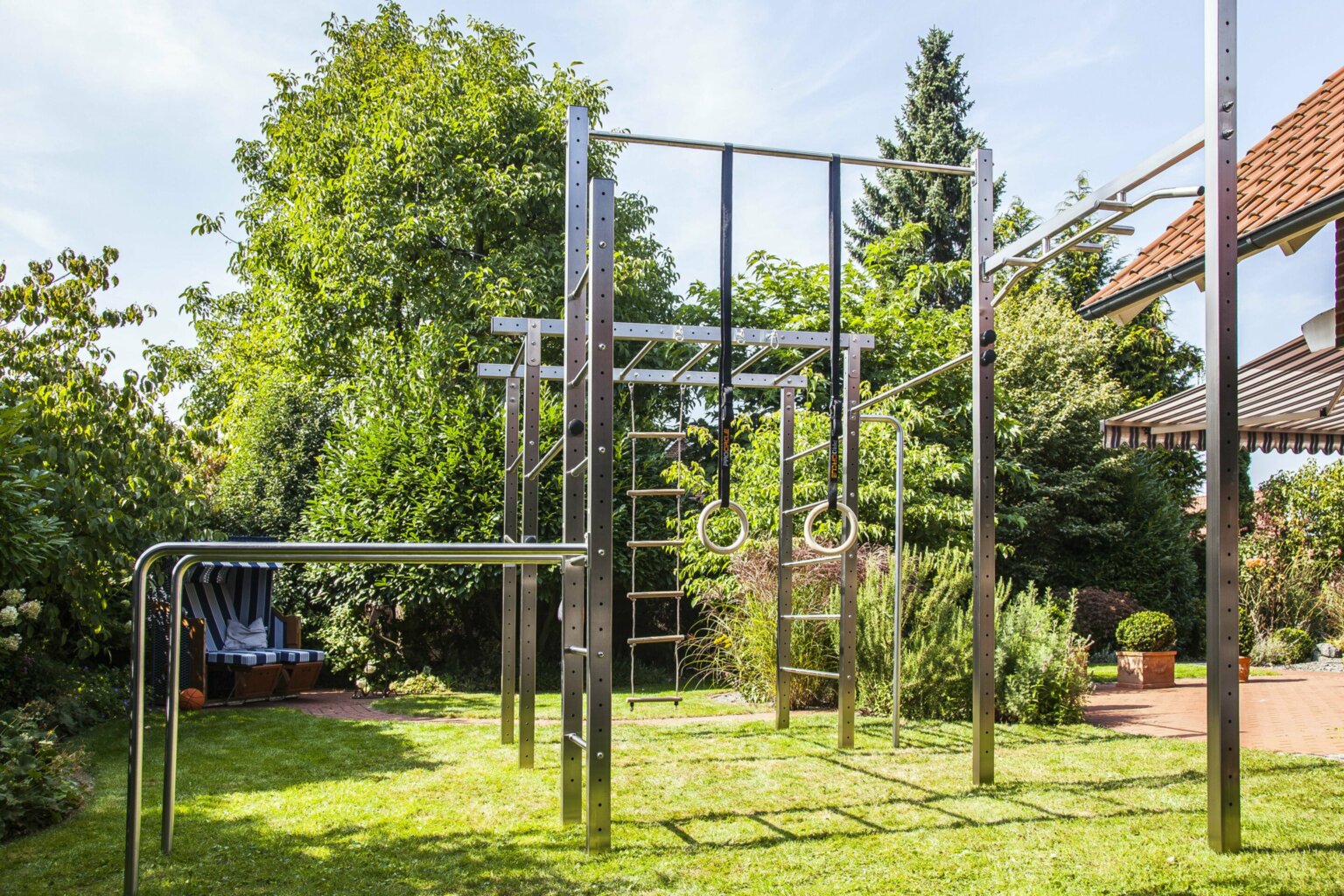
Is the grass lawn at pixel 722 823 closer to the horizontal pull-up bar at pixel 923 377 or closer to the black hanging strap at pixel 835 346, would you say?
the black hanging strap at pixel 835 346

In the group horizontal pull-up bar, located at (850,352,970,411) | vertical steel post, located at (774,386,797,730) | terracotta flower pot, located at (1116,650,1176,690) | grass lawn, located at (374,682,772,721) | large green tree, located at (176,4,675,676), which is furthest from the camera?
large green tree, located at (176,4,675,676)

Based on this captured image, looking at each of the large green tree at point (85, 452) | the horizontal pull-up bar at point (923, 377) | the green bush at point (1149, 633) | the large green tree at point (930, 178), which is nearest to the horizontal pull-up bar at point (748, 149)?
the horizontal pull-up bar at point (923, 377)

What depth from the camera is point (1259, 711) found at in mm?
7906

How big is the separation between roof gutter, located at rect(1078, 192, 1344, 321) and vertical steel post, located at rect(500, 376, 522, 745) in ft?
11.7

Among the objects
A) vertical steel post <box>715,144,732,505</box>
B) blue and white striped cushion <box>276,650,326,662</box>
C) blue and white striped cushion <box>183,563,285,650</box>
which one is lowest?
blue and white striped cushion <box>276,650,326,662</box>

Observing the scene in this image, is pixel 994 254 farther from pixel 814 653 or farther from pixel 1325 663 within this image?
pixel 1325 663

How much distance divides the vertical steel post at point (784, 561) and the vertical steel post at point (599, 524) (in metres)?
3.26

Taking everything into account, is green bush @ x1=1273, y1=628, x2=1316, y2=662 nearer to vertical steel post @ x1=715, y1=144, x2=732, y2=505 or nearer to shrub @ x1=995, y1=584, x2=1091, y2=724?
shrub @ x1=995, y1=584, x2=1091, y2=724

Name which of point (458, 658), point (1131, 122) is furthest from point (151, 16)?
point (1131, 122)

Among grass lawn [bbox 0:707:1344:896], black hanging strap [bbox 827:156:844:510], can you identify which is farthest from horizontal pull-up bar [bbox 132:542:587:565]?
black hanging strap [bbox 827:156:844:510]

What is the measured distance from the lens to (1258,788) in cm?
485

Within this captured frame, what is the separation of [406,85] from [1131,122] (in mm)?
11480

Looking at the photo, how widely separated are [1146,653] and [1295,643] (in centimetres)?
362

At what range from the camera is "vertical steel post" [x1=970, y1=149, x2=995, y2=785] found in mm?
4906
